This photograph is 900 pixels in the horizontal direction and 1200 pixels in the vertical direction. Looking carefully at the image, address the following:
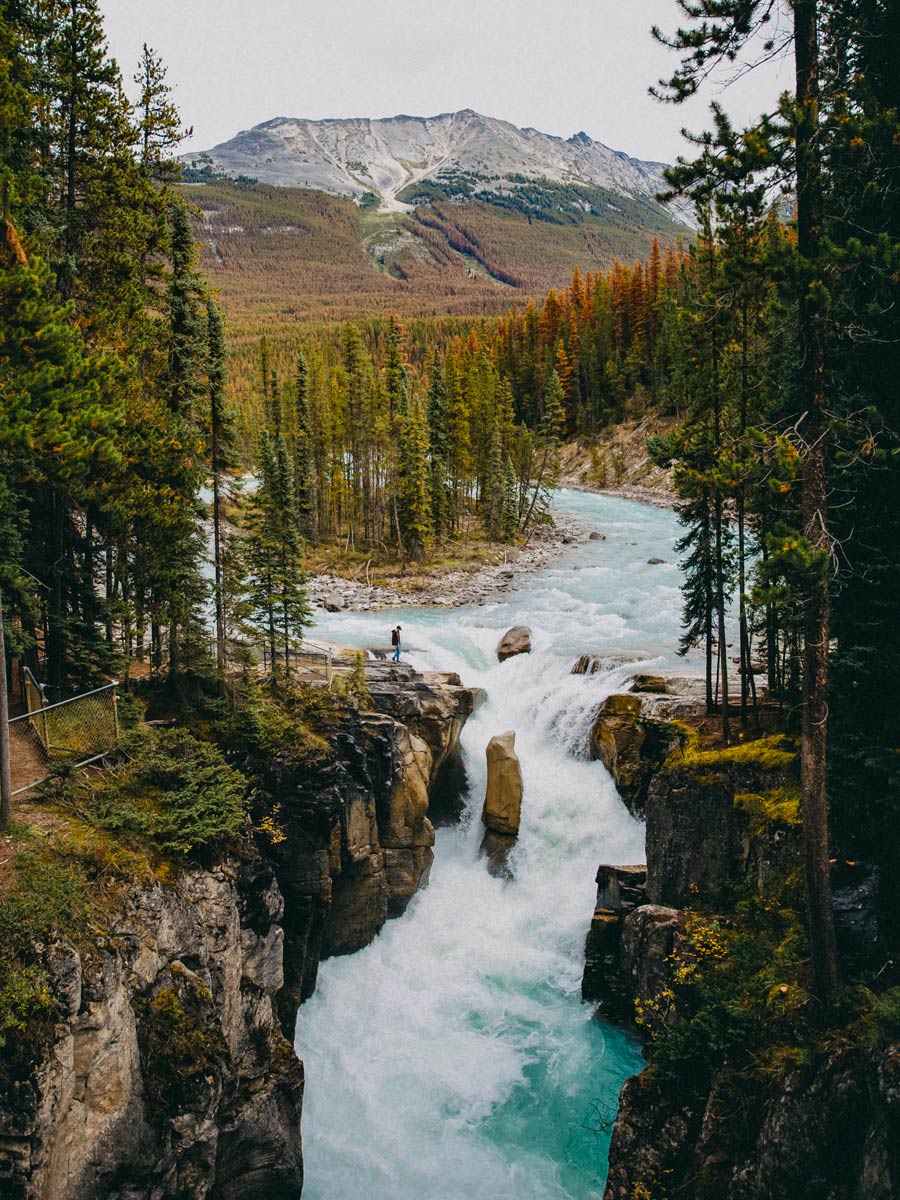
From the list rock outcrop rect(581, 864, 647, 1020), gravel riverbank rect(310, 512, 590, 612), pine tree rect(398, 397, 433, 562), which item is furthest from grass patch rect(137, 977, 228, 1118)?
pine tree rect(398, 397, 433, 562)

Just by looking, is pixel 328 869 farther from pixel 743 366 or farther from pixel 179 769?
pixel 743 366

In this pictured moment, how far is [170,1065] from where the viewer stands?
39.7ft

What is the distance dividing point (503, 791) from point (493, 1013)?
729 centimetres

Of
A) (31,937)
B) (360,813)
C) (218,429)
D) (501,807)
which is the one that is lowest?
(501,807)

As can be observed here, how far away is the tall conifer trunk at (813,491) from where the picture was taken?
382 inches

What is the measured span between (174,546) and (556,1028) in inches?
627

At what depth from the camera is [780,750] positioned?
1702cm

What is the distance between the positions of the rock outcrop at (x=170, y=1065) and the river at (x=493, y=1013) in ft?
7.24

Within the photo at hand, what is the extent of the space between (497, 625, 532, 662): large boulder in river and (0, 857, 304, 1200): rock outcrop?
18.8 m

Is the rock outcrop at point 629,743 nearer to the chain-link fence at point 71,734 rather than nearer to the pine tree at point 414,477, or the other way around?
the chain-link fence at point 71,734

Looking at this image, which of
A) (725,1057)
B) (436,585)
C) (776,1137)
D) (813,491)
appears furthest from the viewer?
(436,585)

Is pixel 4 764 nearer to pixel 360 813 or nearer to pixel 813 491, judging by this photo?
pixel 360 813

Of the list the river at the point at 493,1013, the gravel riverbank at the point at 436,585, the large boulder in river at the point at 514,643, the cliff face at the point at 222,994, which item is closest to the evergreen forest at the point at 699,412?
the cliff face at the point at 222,994

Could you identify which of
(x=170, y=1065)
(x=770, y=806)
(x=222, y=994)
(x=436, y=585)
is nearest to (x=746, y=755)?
(x=770, y=806)
